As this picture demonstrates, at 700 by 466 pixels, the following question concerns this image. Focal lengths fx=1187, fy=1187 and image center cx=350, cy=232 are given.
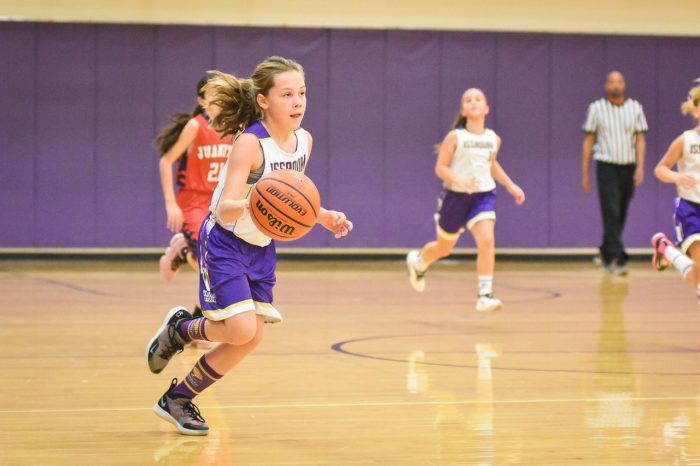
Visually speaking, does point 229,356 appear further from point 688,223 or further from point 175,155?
point 688,223

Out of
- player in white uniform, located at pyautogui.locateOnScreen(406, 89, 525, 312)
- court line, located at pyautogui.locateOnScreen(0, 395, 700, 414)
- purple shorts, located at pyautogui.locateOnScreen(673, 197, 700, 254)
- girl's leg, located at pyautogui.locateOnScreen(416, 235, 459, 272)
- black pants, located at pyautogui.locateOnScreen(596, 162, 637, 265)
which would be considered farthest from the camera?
black pants, located at pyautogui.locateOnScreen(596, 162, 637, 265)

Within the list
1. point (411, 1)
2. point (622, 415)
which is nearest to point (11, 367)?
point (622, 415)

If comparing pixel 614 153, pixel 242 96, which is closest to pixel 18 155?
pixel 614 153

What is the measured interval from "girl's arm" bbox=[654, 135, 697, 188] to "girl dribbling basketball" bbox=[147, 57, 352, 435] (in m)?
2.89

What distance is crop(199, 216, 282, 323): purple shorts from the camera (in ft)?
13.2

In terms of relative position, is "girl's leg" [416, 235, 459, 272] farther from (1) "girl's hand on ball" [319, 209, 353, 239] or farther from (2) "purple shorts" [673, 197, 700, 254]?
(1) "girl's hand on ball" [319, 209, 353, 239]

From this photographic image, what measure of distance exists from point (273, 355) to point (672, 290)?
16.0ft

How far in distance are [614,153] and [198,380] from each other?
26.6ft

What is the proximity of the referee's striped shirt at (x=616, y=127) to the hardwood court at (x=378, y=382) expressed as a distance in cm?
244

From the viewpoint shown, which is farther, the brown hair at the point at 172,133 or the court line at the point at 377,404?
the brown hair at the point at 172,133

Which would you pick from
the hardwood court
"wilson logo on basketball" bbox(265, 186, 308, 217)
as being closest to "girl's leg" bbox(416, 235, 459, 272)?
the hardwood court

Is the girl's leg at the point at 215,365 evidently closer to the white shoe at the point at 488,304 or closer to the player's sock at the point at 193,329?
the player's sock at the point at 193,329

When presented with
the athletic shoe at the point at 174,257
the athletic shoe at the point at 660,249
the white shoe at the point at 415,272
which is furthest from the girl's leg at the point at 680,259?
the athletic shoe at the point at 174,257

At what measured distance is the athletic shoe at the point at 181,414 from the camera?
4.08m
